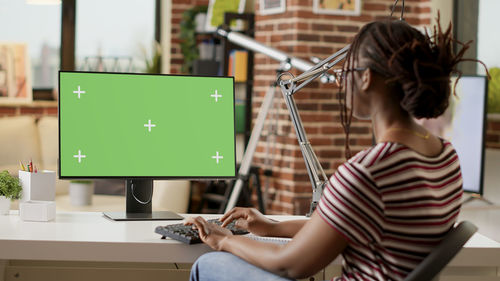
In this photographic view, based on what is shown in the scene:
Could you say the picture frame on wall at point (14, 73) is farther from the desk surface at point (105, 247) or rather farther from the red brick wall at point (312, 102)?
the desk surface at point (105, 247)

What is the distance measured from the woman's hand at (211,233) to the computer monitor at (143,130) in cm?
→ 43

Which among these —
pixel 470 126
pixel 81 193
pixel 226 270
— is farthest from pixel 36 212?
pixel 470 126

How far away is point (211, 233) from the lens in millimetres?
1790

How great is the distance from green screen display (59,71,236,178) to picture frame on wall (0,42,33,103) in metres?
3.70

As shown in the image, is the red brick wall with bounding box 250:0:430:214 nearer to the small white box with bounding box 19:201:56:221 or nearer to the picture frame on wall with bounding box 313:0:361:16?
the picture frame on wall with bounding box 313:0:361:16

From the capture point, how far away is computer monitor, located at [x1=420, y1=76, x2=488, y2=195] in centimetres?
337

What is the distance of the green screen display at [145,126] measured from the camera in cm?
222

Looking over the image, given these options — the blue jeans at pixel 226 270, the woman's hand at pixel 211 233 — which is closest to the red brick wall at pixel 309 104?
the woman's hand at pixel 211 233

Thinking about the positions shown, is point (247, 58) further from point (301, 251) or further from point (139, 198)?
point (301, 251)

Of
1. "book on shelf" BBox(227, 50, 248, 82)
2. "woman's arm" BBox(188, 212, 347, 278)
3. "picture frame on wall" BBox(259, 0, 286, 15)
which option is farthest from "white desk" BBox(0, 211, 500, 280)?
"book on shelf" BBox(227, 50, 248, 82)

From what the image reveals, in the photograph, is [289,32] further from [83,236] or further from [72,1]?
[83,236]

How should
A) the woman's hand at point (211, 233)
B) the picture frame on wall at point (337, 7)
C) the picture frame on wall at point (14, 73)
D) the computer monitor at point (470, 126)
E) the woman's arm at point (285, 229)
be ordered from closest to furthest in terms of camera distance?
the woman's hand at point (211, 233) < the woman's arm at point (285, 229) < the computer monitor at point (470, 126) < the picture frame on wall at point (337, 7) < the picture frame on wall at point (14, 73)

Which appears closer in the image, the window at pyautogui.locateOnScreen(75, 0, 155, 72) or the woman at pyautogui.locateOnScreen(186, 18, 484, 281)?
the woman at pyautogui.locateOnScreen(186, 18, 484, 281)

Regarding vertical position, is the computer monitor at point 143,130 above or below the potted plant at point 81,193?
above
